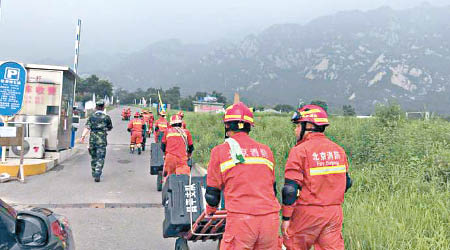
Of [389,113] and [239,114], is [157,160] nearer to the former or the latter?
[239,114]

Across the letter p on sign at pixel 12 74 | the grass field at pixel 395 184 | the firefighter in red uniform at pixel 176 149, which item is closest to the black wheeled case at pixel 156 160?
the firefighter in red uniform at pixel 176 149

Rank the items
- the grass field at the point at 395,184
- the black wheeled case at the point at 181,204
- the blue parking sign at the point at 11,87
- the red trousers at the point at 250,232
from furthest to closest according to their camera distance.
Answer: the blue parking sign at the point at 11,87 → the grass field at the point at 395,184 → the black wheeled case at the point at 181,204 → the red trousers at the point at 250,232

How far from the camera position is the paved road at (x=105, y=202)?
200 inches

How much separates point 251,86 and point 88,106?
131622mm

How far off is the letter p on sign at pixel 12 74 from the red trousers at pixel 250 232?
24.4 feet

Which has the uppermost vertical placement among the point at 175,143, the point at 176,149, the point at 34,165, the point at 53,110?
the point at 53,110

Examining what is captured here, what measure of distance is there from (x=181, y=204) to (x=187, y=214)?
0.13m

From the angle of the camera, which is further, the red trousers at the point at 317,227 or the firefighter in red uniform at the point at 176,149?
the firefighter in red uniform at the point at 176,149

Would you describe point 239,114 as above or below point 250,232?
above

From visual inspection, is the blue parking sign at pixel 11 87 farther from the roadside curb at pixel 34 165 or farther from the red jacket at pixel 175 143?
the red jacket at pixel 175 143

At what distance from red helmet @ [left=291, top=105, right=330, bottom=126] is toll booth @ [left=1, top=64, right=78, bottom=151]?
9187mm

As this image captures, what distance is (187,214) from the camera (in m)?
3.95

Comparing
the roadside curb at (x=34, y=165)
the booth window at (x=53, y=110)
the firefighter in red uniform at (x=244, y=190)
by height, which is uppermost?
the booth window at (x=53, y=110)

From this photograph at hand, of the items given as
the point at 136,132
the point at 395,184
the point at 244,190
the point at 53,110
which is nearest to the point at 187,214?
the point at 244,190
